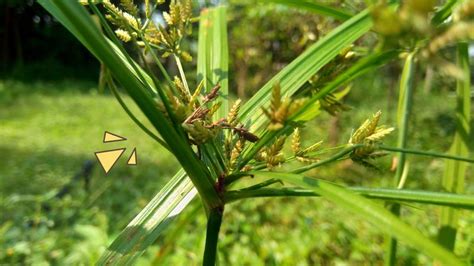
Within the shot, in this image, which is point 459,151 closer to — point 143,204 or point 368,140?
point 368,140

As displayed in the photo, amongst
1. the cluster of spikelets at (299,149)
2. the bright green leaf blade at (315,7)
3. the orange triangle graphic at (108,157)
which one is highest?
the bright green leaf blade at (315,7)

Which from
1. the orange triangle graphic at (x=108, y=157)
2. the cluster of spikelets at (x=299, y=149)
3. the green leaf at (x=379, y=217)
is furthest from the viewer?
the orange triangle graphic at (x=108, y=157)

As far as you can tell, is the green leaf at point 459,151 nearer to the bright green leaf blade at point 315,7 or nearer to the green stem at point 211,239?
the bright green leaf blade at point 315,7

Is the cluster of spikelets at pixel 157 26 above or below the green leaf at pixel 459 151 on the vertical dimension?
above

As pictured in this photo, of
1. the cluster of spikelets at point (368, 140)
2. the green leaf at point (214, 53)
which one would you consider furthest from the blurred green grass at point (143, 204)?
the green leaf at point (214, 53)

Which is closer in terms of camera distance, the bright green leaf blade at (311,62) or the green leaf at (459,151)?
the bright green leaf blade at (311,62)

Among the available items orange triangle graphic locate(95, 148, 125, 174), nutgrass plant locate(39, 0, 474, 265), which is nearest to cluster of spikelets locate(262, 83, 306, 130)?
nutgrass plant locate(39, 0, 474, 265)

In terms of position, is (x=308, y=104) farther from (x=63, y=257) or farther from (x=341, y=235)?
(x=341, y=235)

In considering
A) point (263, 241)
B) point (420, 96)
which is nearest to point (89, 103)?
point (420, 96)

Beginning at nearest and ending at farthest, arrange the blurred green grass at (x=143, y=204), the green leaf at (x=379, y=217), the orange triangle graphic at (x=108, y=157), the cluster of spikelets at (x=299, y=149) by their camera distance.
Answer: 1. the green leaf at (x=379, y=217)
2. the cluster of spikelets at (x=299, y=149)
3. the orange triangle graphic at (x=108, y=157)
4. the blurred green grass at (x=143, y=204)
